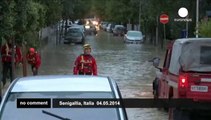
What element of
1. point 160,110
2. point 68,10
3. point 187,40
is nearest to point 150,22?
point 68,10

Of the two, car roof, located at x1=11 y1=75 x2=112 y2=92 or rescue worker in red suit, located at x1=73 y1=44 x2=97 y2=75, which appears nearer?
car roof, located at x1=11 y1=75 x2=112 y2=92

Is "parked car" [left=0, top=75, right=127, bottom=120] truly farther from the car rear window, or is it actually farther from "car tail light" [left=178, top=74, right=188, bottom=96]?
"car tail light" [left=178, top=74, right=188, bottom=96]

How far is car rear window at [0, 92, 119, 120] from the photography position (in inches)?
260

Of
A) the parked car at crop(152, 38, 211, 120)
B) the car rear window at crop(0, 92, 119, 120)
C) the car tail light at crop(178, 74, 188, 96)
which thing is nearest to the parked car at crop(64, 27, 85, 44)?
the parked car at crop(152, 38, 211, 120)

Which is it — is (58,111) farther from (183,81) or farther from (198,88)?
(198,88)

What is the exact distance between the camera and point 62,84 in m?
6.96

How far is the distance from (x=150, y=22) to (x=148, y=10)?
2775mm

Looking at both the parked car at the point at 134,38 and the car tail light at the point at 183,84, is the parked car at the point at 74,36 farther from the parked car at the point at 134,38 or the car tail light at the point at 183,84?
the car tail light at the point at 183,84

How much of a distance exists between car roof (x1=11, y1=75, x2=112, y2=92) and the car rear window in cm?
9

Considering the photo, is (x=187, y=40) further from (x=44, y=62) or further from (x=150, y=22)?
(x=150, y=22)

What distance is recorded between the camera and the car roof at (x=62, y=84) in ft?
22.4

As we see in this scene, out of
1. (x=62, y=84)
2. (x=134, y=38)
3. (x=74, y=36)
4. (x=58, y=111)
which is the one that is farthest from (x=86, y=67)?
(x=134, y=38)

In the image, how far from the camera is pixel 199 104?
11414 mm

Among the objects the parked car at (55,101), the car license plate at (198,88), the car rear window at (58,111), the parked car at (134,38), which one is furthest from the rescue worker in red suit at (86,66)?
the parked car at (134,38)
